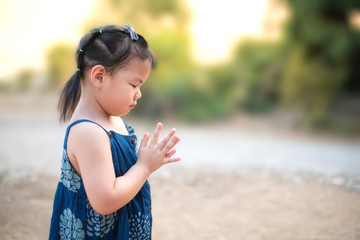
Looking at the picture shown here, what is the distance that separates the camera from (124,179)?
3.35 ft

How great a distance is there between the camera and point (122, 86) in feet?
3.51

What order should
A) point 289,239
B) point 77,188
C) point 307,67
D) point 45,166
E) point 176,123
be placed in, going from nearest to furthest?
point 77,188, point 289,239, point 45,166, point 307,67, point 176,123

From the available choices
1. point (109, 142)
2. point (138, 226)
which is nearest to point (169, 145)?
point (109, 142)

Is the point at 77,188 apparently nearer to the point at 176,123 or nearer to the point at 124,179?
the point at 124,179

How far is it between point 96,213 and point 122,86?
421mm

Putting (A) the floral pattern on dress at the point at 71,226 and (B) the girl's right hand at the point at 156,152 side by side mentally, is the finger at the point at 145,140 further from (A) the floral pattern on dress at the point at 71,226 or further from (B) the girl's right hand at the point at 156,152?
(A) the floral pattern on dress at the point at 71,226

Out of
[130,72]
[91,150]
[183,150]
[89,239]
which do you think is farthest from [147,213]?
[183,150]

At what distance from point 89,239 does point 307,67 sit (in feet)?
20.7

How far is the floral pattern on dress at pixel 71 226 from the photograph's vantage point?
1067 millimetres

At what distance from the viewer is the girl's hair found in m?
1.05

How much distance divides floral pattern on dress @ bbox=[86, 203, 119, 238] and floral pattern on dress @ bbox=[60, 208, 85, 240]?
0.03 metres

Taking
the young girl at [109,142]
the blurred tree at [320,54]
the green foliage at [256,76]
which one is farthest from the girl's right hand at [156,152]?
the green foliage at [256,76]

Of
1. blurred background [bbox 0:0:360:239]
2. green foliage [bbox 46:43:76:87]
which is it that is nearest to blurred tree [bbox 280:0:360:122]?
blurred background [bbox 0:0:360:239]

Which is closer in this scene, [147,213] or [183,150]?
[147,213]
